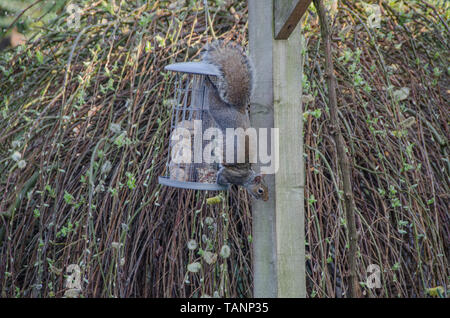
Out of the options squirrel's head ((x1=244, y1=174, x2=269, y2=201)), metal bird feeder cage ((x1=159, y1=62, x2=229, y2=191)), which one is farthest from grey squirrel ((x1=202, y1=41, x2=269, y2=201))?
metal bird feeder cage ((x1=159, y1=62, x2=229, y2=191))

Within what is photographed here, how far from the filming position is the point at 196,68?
136 cm

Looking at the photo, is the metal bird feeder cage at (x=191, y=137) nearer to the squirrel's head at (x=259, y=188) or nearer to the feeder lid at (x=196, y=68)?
the feeder lid at (x=196, y=68)

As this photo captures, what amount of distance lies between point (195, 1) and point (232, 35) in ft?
0.70

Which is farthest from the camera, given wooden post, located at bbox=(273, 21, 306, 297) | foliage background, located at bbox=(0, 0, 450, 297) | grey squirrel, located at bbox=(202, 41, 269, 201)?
Result: foliage background, located at bbox=(0, 0, 450, 297)

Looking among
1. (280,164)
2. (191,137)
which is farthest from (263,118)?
(191,137)

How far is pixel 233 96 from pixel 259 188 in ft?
0.96

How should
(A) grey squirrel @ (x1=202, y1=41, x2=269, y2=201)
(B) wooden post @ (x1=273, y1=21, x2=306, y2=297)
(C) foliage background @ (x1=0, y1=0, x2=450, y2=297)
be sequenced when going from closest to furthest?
(B) wooden post @ (x1=273, y1=21, x2=306, y2=297) < (A) grey squirrel @ (x1=202, y1=41, x2=269, y2=201) < (C) foliage background @ (x1=0, y1=0, x2=450, y2=297)

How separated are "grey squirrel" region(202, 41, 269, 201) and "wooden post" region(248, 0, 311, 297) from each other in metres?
0.04

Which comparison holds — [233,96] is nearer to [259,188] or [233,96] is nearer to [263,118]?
[263,118]

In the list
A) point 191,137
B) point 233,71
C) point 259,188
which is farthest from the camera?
point 191,137

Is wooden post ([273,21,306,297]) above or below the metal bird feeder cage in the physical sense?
below

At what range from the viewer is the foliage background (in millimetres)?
1687

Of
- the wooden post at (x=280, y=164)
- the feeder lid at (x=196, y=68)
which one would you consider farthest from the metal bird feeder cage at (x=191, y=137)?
the wooden post at (x=280, y=164)

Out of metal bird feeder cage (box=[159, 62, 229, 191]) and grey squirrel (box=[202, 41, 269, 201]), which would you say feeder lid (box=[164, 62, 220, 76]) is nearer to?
grey squirrel (box=[202, 41, 269, 201])
